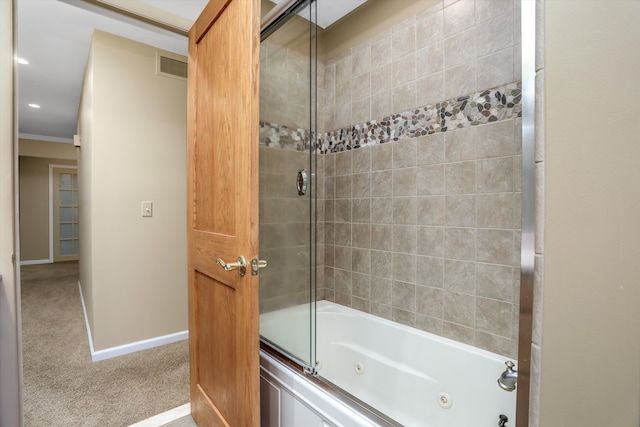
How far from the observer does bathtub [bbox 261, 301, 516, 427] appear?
4.69ft

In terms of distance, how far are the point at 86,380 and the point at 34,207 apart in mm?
5815

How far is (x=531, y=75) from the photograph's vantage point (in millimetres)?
562

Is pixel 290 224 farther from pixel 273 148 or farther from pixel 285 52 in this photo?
pixel 285 52

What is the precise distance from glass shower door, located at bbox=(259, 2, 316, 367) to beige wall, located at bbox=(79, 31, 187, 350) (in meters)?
1.62

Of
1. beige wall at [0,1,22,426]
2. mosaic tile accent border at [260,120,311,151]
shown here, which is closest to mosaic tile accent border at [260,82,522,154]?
mosaic tile accent border at [260,120,311,151]

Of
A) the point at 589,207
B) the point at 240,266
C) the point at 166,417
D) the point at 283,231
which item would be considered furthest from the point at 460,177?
the point at 166,417

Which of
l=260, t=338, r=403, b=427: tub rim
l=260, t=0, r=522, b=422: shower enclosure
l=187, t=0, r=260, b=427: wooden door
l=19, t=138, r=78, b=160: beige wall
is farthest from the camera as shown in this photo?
l=19, t=138, r=78, b=160: beige wall

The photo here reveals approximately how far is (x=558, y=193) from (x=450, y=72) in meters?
1.38

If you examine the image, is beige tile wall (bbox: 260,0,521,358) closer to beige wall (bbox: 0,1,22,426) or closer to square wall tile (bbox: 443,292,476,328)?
square wall tile (bbox: 443,292,476,328)

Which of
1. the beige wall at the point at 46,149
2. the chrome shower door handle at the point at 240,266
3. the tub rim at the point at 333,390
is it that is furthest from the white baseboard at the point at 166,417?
the beige wall at the point at 46,149

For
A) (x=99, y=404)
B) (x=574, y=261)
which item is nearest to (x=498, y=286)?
(x=574, y=261)

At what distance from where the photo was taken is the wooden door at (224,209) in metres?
1.12

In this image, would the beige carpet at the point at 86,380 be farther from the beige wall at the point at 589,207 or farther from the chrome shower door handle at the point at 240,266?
the beige wall at the point at 589,207

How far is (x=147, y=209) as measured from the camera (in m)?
2.56
